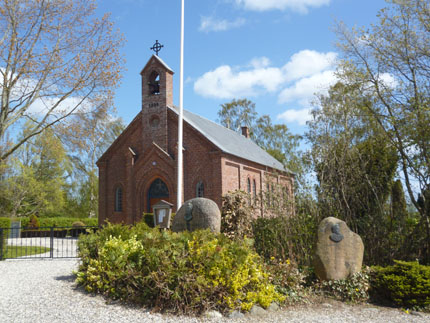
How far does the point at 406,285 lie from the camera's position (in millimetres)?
7668

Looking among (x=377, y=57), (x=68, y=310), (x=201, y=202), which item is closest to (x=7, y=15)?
(x=201, y=202)

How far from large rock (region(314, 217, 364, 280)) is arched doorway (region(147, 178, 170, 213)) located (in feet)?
50.1

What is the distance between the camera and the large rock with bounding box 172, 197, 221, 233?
33.2 feet

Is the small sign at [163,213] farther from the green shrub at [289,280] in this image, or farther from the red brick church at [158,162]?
the green shrub at [289,280]

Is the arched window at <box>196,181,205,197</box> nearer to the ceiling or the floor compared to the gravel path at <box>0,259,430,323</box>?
nearer to the ceiling

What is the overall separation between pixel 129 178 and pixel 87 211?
65.0 ft

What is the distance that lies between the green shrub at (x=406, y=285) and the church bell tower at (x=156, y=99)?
653 inches

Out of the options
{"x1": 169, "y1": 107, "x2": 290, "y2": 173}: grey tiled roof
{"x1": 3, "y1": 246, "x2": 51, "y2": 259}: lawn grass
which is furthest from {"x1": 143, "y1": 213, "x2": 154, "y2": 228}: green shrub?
{"x1": 169, "y1": 107, "x2": 290, "y2": 173}: grey tiled roof

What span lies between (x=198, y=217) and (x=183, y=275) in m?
3.44

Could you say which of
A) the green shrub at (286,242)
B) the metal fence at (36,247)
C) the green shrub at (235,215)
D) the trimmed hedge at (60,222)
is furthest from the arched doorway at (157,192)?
the trimmed hedge at (60,222)

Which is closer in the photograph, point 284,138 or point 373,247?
point 373,247

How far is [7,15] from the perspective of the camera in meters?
15.0

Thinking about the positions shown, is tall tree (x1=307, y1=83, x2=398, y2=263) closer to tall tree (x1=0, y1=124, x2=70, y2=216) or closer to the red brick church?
the red brick church

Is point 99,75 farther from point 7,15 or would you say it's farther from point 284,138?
point 284,138
